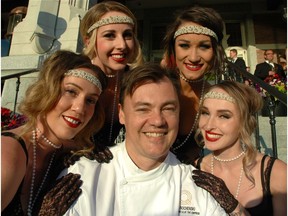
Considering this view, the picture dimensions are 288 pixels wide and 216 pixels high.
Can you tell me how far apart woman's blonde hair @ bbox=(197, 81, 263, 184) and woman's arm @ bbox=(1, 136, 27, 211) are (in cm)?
185

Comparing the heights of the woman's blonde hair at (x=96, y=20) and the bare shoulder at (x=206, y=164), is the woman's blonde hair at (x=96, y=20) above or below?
above

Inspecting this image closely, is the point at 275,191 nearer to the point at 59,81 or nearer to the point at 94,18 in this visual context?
the point at 59,81

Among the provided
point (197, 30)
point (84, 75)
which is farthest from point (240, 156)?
point (84, 75)

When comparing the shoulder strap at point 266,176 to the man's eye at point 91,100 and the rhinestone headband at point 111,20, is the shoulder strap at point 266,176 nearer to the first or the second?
the man's eye at point 91,100

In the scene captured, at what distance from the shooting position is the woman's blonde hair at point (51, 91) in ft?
7.63

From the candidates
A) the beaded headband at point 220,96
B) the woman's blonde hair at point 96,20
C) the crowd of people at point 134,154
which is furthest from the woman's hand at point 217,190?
the woman's blonde hair at point 96,20

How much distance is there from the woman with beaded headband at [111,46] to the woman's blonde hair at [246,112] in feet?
3.50

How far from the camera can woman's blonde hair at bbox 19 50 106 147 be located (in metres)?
2.32

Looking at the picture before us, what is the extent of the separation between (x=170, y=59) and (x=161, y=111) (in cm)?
125

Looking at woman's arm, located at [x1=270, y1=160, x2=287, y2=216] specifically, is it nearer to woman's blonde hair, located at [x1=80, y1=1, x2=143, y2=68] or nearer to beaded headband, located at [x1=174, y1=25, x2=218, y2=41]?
beaded headband, located at [x1=174, y1=25, x2=218, y2=41]

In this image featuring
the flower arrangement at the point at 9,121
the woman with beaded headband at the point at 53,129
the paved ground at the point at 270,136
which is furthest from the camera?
the paved ground at the point at 270,136

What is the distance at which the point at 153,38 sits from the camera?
12906 mm

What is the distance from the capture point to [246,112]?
2.76 meters

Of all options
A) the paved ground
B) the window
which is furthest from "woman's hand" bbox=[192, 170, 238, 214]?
the window
